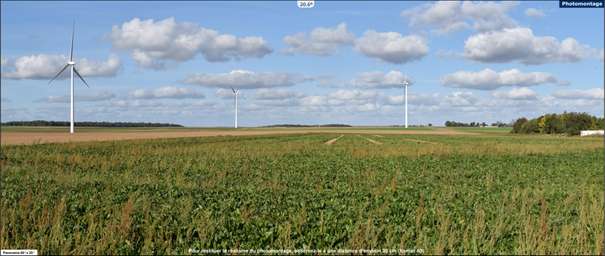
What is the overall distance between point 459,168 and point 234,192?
15.5m

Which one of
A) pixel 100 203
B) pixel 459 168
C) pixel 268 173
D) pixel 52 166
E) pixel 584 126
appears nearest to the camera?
pixel 100 203

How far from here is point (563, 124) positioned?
446ft

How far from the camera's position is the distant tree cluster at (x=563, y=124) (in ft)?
434

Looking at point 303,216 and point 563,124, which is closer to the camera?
point 303,216

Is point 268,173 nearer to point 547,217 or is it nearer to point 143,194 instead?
point 143,194

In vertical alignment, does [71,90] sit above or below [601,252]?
above

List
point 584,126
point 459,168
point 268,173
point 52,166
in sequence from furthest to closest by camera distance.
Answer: point 584,126 → point 52,166 → point 459,168 → point 268,173

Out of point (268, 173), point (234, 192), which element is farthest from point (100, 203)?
point (268, 173)

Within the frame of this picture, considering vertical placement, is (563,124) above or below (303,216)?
above

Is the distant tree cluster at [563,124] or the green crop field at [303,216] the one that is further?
the distant tree cluster at [563,124]

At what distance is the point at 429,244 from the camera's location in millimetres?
9945

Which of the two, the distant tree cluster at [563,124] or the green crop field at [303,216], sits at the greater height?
the distant tree cluster at [563,124]

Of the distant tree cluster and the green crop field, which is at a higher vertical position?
the distant tree cluster

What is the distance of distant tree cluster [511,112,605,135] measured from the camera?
132 m
